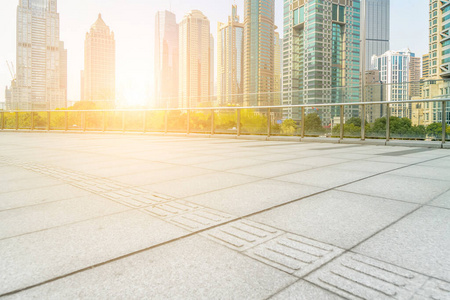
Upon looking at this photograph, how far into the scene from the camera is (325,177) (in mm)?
4516

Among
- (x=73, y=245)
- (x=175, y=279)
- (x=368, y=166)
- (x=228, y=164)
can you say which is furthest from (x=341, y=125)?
(x=175, y=279)

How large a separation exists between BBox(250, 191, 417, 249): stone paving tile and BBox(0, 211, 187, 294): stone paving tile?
869mm

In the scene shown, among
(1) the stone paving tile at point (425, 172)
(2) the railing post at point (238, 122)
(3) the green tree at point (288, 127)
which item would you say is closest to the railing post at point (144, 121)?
(2) the railing post at point (238, 122)

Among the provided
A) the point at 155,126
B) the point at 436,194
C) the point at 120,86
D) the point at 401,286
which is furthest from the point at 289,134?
the point at 120,86

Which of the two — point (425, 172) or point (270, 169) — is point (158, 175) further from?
point (425, 172)

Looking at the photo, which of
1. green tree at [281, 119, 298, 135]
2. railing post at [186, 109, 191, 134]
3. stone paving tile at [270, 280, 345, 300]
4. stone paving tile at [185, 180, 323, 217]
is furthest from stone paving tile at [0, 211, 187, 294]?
railing post at [186, 109, 191, 134]

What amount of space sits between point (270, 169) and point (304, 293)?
376 centimetres

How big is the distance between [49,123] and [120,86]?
183 ft

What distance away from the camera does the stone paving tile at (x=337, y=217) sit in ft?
7.64

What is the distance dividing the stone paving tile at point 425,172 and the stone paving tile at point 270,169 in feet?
4.53

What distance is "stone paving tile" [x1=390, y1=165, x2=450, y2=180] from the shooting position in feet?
14.7

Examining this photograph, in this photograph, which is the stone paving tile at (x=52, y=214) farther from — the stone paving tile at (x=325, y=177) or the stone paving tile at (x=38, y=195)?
the stone paving tile at (x=325, y=177)

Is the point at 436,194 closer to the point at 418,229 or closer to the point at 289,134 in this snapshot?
the point at 418,229

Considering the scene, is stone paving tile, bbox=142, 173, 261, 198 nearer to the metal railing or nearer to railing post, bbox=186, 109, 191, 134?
the metal railing
